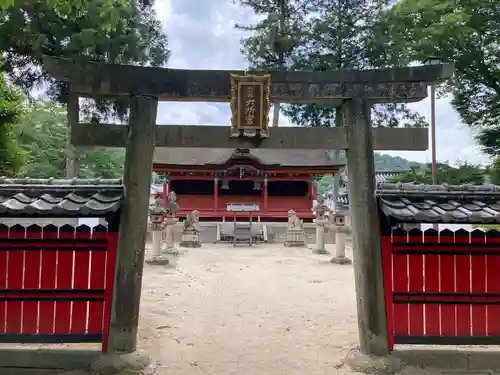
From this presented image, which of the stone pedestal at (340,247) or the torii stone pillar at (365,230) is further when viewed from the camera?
the stone pedestal at (340,247)

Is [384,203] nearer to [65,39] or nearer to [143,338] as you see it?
[143,338]

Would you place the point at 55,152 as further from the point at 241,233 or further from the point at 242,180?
the point at 241,233

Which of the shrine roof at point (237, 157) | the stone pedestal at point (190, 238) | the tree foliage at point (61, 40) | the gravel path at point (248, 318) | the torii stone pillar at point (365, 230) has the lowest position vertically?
the gravel path at point (248, 318)

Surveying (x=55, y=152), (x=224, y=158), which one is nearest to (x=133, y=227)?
(x=224, y=158)

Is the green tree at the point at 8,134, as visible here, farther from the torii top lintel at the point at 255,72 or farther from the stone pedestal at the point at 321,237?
the stone pedestal at the point at 321,237

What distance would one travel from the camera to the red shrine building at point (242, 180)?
22000 millimetres

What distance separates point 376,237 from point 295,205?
19185 mm

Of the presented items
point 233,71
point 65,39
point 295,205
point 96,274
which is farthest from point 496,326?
point 65,39

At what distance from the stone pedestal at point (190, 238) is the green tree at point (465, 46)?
1399cm

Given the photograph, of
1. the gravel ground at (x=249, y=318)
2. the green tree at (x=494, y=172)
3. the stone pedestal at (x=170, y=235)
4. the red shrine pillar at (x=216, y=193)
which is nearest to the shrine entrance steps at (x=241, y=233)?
the red shrine pillar at (x=216, y=193)

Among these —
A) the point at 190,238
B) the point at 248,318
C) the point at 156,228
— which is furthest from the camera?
the point at 190,238

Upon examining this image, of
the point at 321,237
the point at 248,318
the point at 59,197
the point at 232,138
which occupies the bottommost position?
the point at 248,318

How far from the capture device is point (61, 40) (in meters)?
19.7

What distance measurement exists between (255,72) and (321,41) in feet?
76.4
